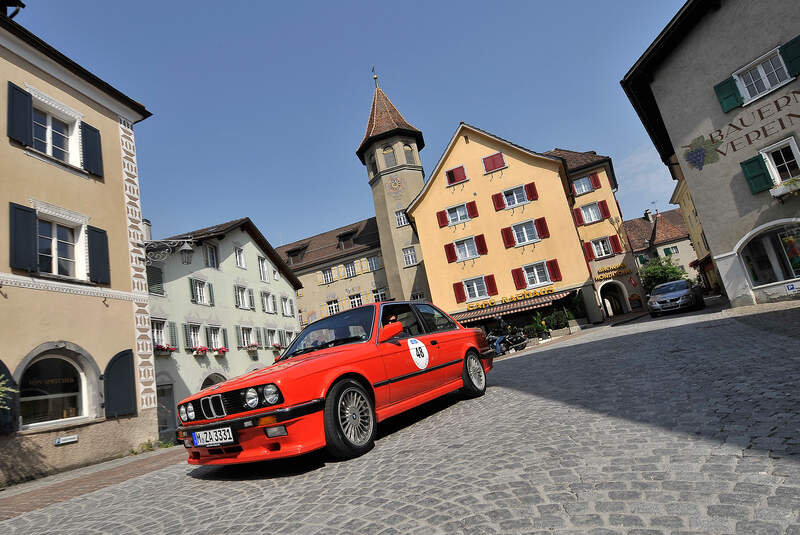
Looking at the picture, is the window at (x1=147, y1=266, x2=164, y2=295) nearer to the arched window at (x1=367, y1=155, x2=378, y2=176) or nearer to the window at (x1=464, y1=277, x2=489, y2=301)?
the window at (x1=464, y1=277, x2=489, y2=301)

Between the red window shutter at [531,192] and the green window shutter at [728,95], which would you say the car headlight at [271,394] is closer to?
the green window shutter at [728,95]

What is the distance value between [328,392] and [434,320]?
2.62 m

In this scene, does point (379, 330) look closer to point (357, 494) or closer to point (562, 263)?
point (357, 494)

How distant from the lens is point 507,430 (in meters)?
4.40

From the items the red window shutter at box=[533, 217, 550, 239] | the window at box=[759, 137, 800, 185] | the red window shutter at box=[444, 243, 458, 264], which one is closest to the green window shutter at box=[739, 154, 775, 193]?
the window at box=[759, 137, 800, 185]

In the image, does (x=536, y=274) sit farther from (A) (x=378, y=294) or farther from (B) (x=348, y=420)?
(B) (x=348, y=420)

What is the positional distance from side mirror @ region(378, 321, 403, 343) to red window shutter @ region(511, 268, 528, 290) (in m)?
24.0

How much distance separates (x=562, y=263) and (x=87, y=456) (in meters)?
24.8

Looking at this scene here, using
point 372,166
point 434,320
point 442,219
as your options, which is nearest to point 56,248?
point 434,320

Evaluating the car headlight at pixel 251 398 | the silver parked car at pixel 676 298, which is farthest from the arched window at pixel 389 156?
the car headlight at pixel 251 398

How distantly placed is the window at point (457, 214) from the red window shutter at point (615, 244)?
11318mm

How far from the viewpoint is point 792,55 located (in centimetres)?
1448

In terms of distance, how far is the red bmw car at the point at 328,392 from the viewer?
3.95 m

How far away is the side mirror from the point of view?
5.13m
